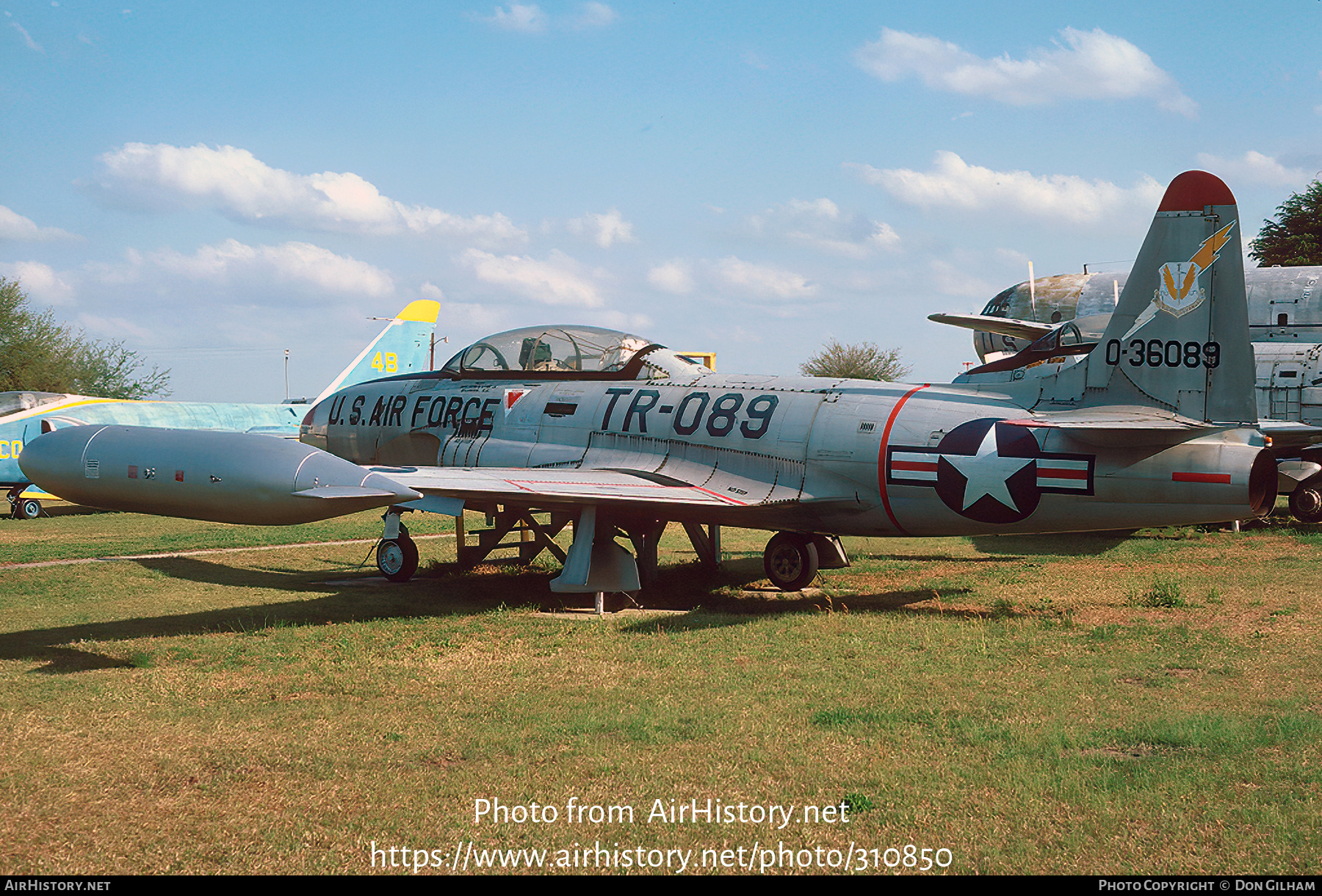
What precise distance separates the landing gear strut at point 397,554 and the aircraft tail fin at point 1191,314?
Result: 956cm

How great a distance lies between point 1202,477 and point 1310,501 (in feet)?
43.4

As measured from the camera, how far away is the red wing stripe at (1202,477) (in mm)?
9812

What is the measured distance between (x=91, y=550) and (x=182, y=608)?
684 cm

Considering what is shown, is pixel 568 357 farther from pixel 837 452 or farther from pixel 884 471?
pixel 884 471

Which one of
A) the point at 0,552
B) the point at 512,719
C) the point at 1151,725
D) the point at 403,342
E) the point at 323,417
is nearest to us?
the point at 1151,725

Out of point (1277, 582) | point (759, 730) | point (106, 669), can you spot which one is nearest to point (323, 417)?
point (106, 669)

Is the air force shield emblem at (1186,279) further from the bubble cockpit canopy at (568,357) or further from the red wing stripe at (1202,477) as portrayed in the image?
the bubble cockpit canopy at (568,357)

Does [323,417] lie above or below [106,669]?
above

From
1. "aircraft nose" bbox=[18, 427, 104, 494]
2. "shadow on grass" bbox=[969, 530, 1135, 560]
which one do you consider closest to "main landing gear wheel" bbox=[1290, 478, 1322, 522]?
"shadow on grass" bbox=[969, 530, 1135, 560]

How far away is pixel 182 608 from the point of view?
12.4 meters

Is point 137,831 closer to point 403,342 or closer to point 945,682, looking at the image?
point 945,682

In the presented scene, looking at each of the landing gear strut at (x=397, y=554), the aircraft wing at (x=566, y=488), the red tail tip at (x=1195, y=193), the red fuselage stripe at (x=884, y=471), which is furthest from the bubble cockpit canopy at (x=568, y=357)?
the red tail tip at (x=1195, y=193)

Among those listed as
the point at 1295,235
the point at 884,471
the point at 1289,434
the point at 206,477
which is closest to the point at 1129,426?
the point at 884,471
